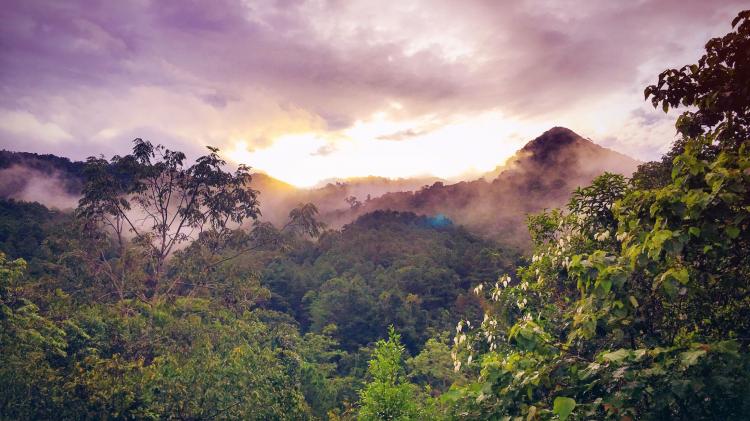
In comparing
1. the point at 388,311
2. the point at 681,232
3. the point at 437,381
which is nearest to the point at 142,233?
the point at 437,381

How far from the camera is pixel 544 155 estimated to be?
97.9 metres

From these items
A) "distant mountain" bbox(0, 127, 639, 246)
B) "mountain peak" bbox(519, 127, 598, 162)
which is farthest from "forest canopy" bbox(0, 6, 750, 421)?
"mountain peak" bbox(519, 127, 598, 162)

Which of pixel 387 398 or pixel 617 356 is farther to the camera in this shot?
pixel 387 398

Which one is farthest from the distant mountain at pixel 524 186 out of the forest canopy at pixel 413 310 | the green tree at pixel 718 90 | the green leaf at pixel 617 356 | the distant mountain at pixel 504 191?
the green leaf at pixel 617 356

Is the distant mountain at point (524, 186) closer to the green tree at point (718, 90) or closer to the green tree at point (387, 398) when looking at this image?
the green tree at point (387, 398)

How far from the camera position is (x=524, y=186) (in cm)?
9469

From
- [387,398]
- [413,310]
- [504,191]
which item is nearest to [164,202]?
[387,398]

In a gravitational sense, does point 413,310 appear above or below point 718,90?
below

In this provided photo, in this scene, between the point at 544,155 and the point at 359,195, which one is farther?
the point at 359,195

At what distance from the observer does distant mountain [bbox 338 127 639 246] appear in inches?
3499

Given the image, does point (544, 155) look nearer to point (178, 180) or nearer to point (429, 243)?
point (429, 243)

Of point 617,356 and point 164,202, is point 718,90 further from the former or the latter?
point 164,202

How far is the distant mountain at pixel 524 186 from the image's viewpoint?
88875 mm

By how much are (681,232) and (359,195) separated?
115 meters
